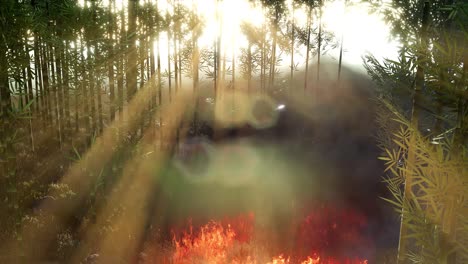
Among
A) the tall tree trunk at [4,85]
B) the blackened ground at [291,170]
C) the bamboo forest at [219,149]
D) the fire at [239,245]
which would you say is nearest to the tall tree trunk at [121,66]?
the bamboo forest at [219,149]

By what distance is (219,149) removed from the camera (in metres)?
19.6

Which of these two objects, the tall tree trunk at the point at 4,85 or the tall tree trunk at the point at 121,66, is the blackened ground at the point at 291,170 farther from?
the tall tree trunk at the point at 4,85

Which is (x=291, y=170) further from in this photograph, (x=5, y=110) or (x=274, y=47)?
(x=5, y=110)

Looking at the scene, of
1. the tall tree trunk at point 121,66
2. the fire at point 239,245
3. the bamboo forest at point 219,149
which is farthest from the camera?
the tall tree trunk at point 121,66

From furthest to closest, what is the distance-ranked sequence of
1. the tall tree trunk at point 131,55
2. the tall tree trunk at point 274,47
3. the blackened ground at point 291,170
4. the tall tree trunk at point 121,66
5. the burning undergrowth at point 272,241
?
the tall tree trunk at point 274,47 → the blackened ground at point 291,170 → the tall tree trunk at point 131,55 → the tall tree trunk at point 121,66 → the burning undergrowth at point 272,241

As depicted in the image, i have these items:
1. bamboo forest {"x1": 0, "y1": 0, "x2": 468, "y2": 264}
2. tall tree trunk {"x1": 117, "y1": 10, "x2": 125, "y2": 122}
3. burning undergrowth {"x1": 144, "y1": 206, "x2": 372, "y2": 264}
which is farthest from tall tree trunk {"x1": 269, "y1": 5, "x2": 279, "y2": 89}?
tall tree trunk {"x1": 117, "y1": 10, "x2": 125, "y2": 122}

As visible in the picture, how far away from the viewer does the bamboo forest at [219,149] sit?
13.0 ft

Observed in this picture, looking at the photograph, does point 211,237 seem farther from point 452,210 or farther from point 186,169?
point 452,210

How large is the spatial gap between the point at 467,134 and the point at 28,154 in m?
14.3

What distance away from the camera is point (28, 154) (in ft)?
42.3

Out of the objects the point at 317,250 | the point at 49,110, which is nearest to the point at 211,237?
the point at 317,250

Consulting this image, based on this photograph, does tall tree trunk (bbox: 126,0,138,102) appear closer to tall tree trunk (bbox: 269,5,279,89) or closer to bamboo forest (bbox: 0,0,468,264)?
bamboo forest (bbox: 0,0,468,264)

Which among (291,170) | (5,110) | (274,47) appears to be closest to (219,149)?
(291,170)

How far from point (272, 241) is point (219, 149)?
9.51m
